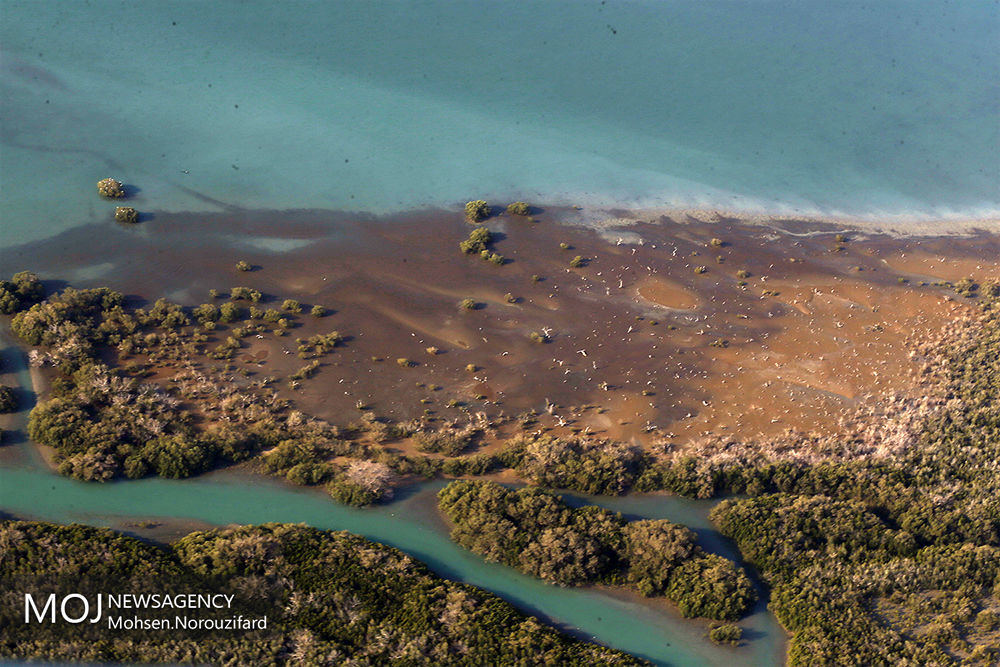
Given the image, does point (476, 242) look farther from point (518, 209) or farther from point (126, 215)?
point (126, 215)

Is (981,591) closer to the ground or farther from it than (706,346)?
closer to the ground

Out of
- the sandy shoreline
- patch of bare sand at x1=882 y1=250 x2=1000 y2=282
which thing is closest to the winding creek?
the sandy shoreline

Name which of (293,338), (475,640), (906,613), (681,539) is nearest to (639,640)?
(681,539)

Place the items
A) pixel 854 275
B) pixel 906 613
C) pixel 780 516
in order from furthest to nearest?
pixel 854 275, pixel 780 516, pixel 906 613

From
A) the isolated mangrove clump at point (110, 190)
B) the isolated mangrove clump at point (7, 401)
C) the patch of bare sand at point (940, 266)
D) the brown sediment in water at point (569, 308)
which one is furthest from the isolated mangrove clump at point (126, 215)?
the patch of bare sand at point (940, 266)

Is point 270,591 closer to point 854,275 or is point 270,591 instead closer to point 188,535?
point 188,535

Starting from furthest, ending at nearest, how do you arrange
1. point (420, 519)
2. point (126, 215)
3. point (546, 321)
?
1. point (126, 215)
2. point (546, 321)
3. point (420, 519)

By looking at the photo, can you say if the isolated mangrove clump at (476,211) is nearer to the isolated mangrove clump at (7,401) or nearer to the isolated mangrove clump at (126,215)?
the isolated mangrove clump at (126,215)

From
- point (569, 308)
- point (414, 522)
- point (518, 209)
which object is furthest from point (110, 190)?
point (414, 522)

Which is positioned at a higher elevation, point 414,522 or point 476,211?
point 476,211
